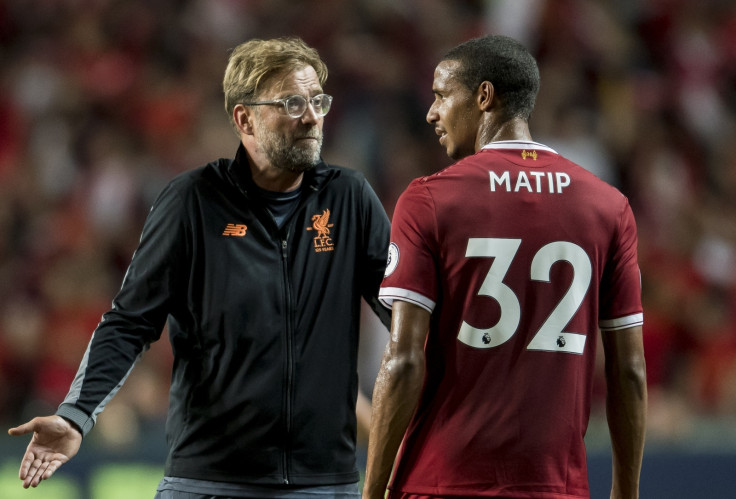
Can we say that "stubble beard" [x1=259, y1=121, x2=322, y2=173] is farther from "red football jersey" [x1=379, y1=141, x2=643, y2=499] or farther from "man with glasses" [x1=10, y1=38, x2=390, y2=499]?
"red football jersey" [x1=379, y1=141, x2=643, y2=499]

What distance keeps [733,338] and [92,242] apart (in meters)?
4.53

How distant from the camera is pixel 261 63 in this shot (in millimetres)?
3951

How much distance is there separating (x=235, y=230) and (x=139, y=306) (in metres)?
0.41

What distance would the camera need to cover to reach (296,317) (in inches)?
146

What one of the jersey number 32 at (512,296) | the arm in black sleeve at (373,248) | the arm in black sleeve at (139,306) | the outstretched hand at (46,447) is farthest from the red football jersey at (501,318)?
the outstretched hand at (46,447)

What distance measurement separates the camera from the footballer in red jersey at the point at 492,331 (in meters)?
3.17

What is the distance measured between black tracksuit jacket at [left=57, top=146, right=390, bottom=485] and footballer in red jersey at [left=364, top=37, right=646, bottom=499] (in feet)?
1.67

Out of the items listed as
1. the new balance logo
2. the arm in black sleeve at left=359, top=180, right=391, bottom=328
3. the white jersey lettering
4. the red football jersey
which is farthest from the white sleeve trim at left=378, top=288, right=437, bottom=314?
the new balance logo

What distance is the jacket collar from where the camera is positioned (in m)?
3.85

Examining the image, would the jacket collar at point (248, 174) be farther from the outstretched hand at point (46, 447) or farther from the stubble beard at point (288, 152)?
the outstretched hand at point (46, 447)

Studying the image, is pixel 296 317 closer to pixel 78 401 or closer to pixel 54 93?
pixel 78 401

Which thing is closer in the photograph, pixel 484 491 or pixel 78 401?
pixel 484 491

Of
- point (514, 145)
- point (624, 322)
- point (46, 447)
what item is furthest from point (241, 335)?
point (624, 322)

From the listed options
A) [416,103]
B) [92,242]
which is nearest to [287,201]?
[92,242]
